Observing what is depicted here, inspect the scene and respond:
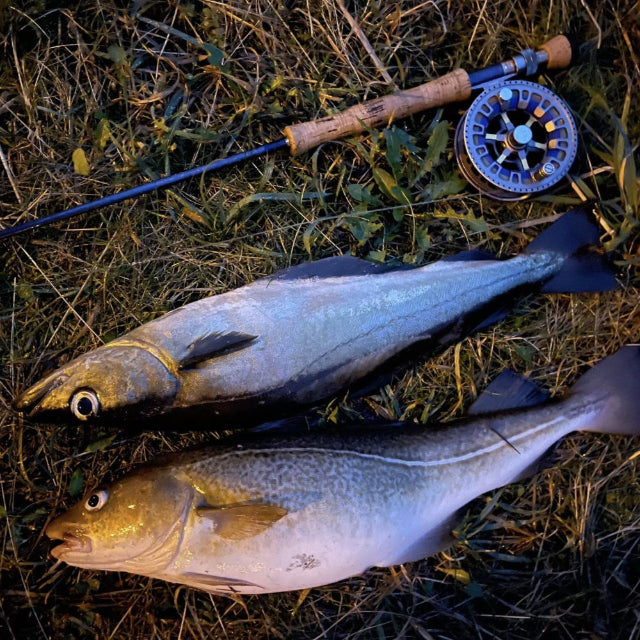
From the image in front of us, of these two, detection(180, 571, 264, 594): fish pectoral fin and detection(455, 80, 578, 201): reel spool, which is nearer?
detection(180, 571, 264, 594): fish pectoral fin

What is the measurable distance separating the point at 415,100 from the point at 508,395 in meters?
1.56

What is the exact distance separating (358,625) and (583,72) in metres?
3.16

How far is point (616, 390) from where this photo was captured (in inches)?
101

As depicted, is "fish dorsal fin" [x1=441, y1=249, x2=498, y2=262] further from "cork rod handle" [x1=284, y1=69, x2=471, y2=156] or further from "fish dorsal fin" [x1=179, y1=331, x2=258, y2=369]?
"fish dorsal fin" [x1=179, y1=331, x2=258, y2=369]

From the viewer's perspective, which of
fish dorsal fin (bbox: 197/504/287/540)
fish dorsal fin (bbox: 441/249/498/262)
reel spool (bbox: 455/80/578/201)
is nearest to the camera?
fish dorsal fin (bbox: 197/504/287/540)

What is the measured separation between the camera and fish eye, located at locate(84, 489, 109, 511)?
2113 millimetres

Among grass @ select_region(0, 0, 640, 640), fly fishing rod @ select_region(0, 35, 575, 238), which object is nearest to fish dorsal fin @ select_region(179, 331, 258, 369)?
grass @ select_region(0, 0, 640, 640)

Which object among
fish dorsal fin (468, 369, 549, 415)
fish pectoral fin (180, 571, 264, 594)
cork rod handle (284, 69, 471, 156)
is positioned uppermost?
cork rod handle (284, 69, 471, 156)

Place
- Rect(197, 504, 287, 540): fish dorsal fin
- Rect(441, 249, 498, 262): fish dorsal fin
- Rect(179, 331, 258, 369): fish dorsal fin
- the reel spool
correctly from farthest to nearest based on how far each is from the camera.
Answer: the reel spool → Rect(441, 249, 498, 262): fish dorsal fin → Rect(179, 331, 258, 369): fish dorsal fin → Rect(197, 504, 287, 540): fish dorsal fin

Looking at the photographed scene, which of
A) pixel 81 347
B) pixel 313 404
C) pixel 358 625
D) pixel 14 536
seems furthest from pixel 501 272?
pixel 14 536

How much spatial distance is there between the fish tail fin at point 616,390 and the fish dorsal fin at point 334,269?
112cm

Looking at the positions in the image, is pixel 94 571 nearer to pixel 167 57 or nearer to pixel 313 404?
pixel 313 404

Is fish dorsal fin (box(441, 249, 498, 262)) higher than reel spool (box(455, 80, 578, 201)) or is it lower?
lower

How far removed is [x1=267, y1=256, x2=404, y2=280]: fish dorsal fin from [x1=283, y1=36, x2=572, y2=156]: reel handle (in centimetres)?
60
